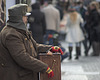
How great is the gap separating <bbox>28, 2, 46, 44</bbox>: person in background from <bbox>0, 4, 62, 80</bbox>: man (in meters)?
6.20

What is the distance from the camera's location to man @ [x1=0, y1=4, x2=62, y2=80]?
14.7 feet

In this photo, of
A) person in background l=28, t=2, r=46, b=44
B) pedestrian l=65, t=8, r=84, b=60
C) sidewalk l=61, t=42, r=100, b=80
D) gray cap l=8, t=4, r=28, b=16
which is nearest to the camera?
gray cap l=8, t=4, r=28, b=16

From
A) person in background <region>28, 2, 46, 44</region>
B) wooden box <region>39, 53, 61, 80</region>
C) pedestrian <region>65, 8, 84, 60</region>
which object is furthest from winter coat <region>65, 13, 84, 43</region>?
wooden box <region>39, 53, 61, 80</region>

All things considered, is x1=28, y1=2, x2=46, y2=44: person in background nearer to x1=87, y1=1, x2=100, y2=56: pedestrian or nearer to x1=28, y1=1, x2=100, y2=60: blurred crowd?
x1=28, y1=1, x2=100, y2=60: blurred crowd

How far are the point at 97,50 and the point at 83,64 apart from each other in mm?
2176

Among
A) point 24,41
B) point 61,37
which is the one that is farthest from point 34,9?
point 61,37

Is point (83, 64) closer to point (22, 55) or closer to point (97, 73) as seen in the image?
point (97, 73)

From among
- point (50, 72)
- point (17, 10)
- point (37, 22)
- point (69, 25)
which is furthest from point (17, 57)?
point (69, 25)

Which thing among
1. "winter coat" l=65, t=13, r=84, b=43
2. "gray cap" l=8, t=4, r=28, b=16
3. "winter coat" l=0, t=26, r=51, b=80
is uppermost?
"gray cap" l=8, t=4, r=28, b=16

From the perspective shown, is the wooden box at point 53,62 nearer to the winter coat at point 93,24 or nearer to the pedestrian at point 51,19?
the pedestrian at point 51,19

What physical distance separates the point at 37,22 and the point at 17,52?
6.61 meters

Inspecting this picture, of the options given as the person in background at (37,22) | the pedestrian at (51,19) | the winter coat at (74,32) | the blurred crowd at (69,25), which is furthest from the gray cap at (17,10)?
the winter coat at (74,32)

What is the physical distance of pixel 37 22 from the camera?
1103cm

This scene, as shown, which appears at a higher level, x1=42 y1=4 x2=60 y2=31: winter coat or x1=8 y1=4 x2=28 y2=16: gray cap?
x1=8 y1=4 x2=28 y2=16: gray cap
